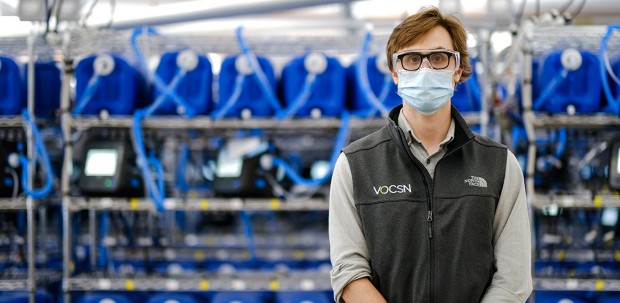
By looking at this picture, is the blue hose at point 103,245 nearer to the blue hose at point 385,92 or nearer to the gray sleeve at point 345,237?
the blue hose at point 385,92

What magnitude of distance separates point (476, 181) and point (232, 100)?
2458 millimetres

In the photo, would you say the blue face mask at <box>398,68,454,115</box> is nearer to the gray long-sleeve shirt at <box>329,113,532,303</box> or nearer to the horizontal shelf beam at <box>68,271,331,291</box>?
the gray long-sleeve shirt at <box>329,113,532,303</box>

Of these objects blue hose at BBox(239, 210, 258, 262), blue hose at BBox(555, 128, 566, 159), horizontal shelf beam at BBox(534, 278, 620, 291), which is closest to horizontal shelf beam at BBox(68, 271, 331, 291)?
blue hose at BBox(239, 210, 258, 262)

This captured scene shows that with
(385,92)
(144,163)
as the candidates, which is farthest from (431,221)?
(144,163)

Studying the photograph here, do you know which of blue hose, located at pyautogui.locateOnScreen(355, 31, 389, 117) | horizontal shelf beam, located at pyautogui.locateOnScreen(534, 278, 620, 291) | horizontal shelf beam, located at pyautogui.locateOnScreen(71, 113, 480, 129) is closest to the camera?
horizontal shelf beam, located at pyautogui.locateOnScreen(534, 278, 620, 291)

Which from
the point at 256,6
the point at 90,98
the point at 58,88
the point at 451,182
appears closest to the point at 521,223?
the point at 451,182

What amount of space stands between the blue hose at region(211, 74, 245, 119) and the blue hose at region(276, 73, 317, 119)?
0.30 metres

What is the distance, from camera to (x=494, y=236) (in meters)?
1.70

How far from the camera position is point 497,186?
1.67m

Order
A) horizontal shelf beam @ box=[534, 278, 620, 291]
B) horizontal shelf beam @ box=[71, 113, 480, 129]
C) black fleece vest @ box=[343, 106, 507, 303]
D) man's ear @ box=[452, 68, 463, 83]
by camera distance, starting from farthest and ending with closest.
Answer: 1. horizontal shelf beam @ box=[71, 113, 480, 129]
2. horizontal shelf beam @ box=[534, 278, 620, 291]
3. man's ear @ box=[452, 68, 463, 83]
4. black fleece vest @ box=[343, 106, 507, 303]

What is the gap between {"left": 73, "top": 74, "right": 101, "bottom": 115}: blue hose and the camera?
391cm

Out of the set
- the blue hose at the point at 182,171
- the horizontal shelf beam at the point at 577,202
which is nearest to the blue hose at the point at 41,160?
the blue hose at the point at 182,171

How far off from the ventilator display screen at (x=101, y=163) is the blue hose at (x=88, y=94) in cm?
31

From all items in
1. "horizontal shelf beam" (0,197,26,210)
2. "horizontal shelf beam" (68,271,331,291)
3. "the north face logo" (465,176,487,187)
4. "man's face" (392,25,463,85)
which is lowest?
"horizontal shelf beam" (68,271,331,291)
